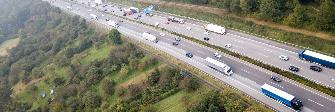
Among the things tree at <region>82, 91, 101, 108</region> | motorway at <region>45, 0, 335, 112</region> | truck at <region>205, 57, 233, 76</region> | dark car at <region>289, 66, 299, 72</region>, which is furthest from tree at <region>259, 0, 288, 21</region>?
tree at <region>82, 91, 101, 108</region>

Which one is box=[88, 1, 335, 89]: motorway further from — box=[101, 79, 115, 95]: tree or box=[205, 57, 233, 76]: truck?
box=[101, 79, 115, 95]: tree

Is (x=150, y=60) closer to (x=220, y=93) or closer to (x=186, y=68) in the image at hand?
(x=186, y=68)

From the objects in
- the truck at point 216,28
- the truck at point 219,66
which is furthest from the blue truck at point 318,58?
the truck at point 216,28

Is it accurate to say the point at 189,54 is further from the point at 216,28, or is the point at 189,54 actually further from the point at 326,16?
the point at 326,16

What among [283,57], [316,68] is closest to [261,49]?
[283,57]

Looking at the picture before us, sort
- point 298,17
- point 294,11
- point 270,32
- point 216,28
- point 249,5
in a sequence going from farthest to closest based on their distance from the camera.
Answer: point 249,5 < point 216,28 < point 294,11 < point 270,32 < point 298,17

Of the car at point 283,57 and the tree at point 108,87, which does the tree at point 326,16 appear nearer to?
the car at point 283,57
